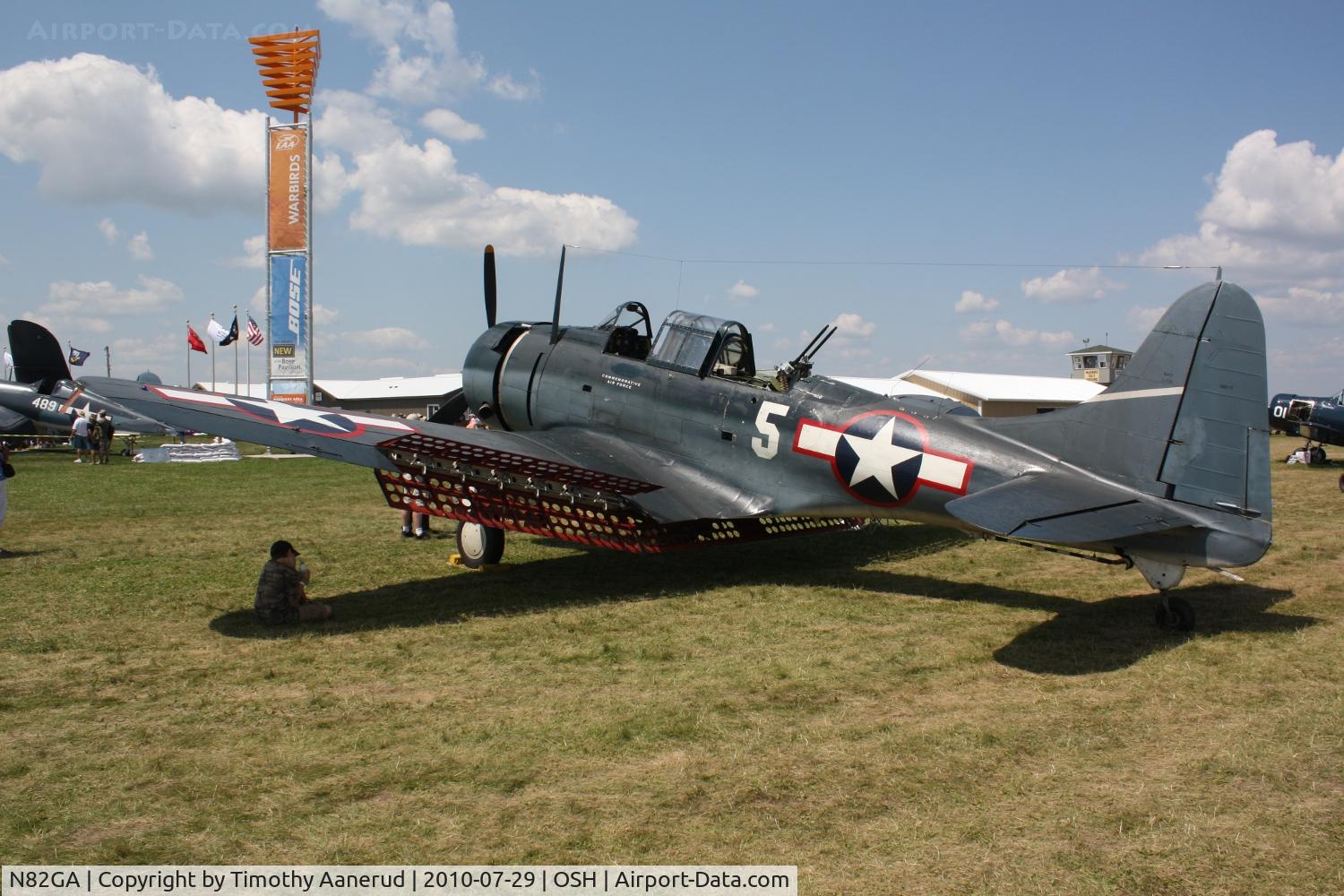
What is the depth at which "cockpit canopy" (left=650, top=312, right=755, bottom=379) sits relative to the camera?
8859 mm

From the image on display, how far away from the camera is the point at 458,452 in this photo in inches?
304

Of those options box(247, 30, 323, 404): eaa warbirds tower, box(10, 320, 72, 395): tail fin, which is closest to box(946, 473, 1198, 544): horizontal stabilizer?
box(10, 320, 72, 395): tail fin

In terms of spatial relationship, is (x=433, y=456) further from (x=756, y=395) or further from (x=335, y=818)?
(x=335, y=818)

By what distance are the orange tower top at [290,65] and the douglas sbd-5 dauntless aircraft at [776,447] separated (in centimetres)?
1932

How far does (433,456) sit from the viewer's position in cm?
763

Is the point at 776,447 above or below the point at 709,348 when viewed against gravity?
below

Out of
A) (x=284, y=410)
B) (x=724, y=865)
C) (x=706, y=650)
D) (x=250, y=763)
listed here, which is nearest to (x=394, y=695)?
(x=250, y=763)

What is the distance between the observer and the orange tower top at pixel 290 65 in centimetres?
2566

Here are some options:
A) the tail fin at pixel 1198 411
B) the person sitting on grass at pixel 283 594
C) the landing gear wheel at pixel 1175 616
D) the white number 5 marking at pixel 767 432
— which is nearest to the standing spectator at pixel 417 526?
the person sitting on grass at pixel 283 594

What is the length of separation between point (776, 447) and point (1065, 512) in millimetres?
3015

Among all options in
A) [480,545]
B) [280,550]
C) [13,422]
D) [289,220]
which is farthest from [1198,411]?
[13,422]

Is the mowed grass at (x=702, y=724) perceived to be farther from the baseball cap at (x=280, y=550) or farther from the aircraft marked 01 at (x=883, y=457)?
the aircraft marked 01 at (x=883, y=457)

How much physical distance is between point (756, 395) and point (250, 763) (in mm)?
5543

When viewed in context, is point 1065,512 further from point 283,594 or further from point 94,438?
point 94,438
